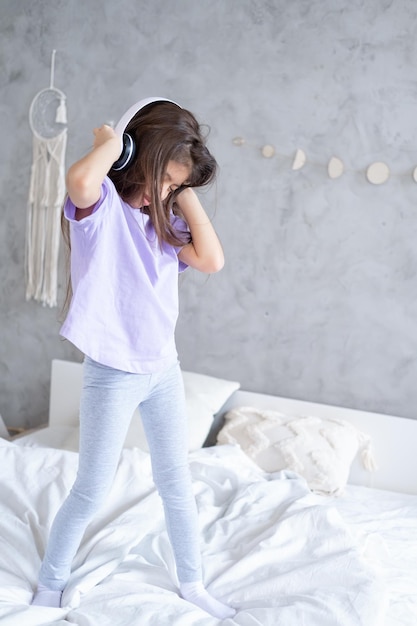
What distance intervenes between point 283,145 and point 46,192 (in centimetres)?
95

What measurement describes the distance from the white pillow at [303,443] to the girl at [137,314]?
79 cm

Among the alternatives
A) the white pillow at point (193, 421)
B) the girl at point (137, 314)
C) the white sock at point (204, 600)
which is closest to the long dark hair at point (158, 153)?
the girl at point (137, 314)

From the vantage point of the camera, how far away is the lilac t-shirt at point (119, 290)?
1.43m

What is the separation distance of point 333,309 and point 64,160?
1.18 metres

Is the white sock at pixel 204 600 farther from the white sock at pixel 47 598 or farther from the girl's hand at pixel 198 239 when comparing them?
the girl's hand at pixel 198 239

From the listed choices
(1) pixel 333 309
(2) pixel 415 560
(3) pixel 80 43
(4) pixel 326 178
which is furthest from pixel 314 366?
(3) pixel 80 43

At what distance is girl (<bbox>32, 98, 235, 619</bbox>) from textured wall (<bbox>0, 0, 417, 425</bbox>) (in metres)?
1.03

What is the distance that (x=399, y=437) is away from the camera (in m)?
2.44

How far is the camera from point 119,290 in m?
1.48

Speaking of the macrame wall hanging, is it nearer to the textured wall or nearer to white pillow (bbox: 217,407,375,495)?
the textured wall

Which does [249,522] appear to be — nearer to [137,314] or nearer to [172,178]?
[137,314]

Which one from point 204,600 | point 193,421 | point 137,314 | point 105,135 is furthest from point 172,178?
point 193,421

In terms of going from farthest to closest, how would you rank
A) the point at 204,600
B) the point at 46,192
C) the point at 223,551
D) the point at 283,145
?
the point at 46,192
the point at 283,145
the point at 223,551
the point at 204,600

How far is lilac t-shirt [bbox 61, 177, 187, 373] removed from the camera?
1432mm
